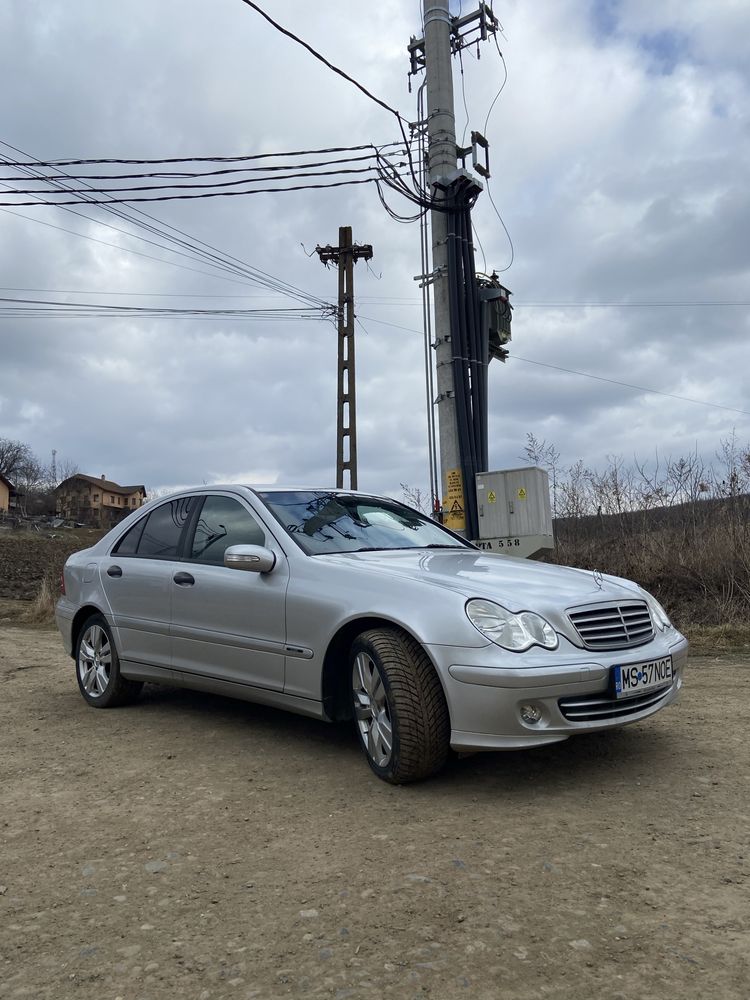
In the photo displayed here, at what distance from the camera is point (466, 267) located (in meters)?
9.76

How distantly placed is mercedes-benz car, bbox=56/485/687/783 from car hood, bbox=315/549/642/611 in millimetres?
12

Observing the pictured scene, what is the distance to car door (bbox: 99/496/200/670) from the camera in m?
5.22

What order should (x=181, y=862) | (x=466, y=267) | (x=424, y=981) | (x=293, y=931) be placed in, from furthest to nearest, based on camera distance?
1. (x=466, y=267)
2. (x=181, y=862)
3. (x=293, y=931)
4. (x=424, y=981)

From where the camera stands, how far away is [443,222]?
9805mm

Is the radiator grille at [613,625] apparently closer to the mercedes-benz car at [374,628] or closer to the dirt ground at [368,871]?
the mercedes-benz car at [374,628]

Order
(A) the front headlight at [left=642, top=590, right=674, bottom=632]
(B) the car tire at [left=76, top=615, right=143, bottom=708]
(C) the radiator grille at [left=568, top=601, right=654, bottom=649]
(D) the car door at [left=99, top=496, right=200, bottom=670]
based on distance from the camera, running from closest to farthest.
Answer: (C) the radiator grille at [left=568, top=601, right=654, bottom=649], (A) the front headlight at [left=642, top=590, right=674, bottom=632], (D) the car door at [left=99, top=496, right=200, bottom=670], (B) the car tire at [left=76, top=615, right=143, bottom=708]

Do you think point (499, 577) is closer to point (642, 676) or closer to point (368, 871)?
point (642, 676)

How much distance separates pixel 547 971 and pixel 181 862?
1.42 metres

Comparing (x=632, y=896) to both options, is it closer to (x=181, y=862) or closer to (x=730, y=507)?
(x=181, y=862)

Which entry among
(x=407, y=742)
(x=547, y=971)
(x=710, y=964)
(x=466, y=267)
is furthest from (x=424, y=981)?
(x=466, y=267)

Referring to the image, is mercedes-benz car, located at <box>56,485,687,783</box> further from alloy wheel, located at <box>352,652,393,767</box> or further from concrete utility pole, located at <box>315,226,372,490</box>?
concrete utility pole, located at <box>315,226,372,490</box>

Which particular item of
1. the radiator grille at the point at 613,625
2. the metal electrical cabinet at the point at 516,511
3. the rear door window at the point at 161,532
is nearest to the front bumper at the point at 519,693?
the radiator grille at the point at 613,625

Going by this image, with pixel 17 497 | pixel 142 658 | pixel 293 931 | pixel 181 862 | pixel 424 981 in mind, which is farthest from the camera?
pixel 17 497

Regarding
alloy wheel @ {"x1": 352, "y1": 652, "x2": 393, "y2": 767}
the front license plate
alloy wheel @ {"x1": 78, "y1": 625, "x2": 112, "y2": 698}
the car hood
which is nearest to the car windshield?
the car hood
